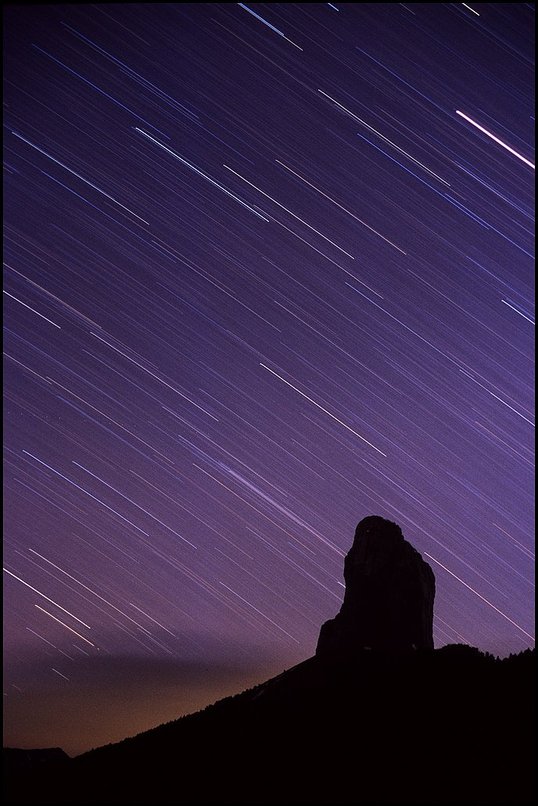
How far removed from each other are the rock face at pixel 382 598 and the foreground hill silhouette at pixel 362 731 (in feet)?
0.26

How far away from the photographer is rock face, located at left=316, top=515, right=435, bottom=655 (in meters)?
43.0

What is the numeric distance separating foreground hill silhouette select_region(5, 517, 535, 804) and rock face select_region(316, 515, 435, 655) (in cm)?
8

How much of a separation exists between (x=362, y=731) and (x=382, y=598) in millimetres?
19551

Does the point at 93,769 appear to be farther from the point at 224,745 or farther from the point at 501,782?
the point at 501,782

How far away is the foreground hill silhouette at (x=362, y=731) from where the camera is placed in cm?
1926

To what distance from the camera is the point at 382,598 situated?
146 ft

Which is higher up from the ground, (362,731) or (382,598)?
(362,731)

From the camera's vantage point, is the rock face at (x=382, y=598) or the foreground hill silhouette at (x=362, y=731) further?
the rock face at (x=382, y=598)

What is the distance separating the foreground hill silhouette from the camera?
19261 millimetres

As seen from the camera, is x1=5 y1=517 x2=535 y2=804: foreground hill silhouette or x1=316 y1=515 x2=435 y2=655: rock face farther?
x1=316 y1=515 x2=435 y2=655: rock face

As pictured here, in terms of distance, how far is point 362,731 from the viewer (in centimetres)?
2539

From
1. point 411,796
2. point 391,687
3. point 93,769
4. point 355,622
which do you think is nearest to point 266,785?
point 411,796

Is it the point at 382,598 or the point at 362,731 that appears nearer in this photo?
the point at 362,731

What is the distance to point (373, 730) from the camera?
25141 millimetres
